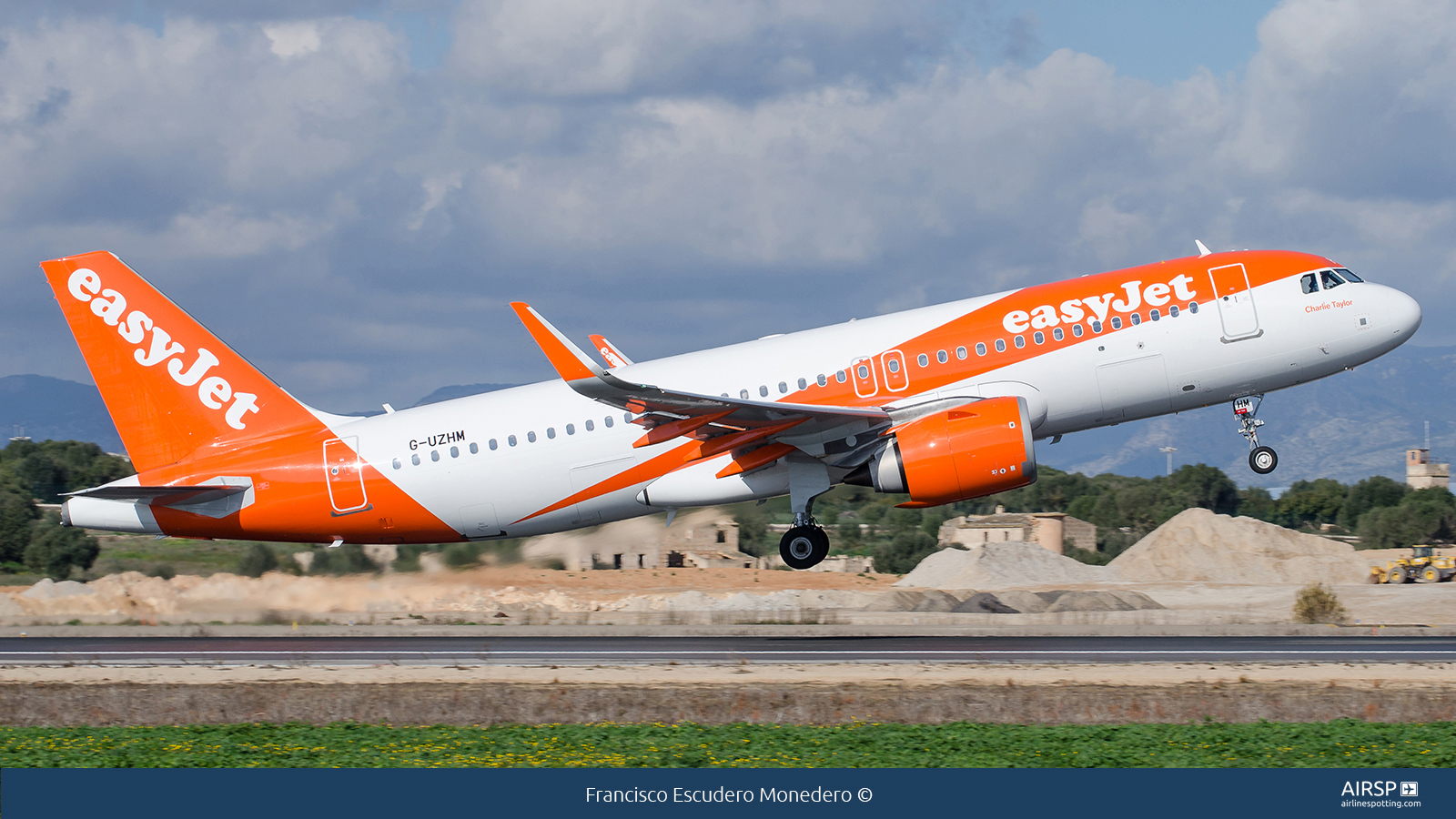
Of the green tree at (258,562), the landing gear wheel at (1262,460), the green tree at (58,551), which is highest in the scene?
the green tree at (58,551)

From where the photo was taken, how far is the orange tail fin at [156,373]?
2931 cm

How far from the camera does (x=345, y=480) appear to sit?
2838cm

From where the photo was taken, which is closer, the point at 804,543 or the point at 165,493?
the point at 165,493

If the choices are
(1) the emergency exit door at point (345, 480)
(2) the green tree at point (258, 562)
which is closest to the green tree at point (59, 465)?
(2) the green tree at point (258, 562)

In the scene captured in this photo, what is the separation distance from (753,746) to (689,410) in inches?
387

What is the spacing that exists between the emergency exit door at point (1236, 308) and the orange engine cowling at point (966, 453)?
4286mm

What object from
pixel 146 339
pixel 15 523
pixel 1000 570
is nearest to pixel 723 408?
pixel 146 339

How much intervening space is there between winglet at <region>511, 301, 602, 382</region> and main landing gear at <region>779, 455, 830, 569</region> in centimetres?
516

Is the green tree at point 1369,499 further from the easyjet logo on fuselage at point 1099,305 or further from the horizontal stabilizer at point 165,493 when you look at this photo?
the horizontal stabilizer at point 165,493

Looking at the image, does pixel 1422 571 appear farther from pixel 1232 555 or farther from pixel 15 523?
pixel 15 523

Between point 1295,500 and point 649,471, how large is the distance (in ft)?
347

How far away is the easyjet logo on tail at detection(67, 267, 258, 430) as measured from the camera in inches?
1160

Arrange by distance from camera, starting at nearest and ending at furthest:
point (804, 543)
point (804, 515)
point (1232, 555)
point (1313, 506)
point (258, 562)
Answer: point (804, 515)
point (804, 543)
point (258, 562)
point (1232, 555)
point (1313, 506)

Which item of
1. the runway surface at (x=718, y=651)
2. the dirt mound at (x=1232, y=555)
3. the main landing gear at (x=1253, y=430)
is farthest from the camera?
the dirt mound at (x=1232, y=555)
